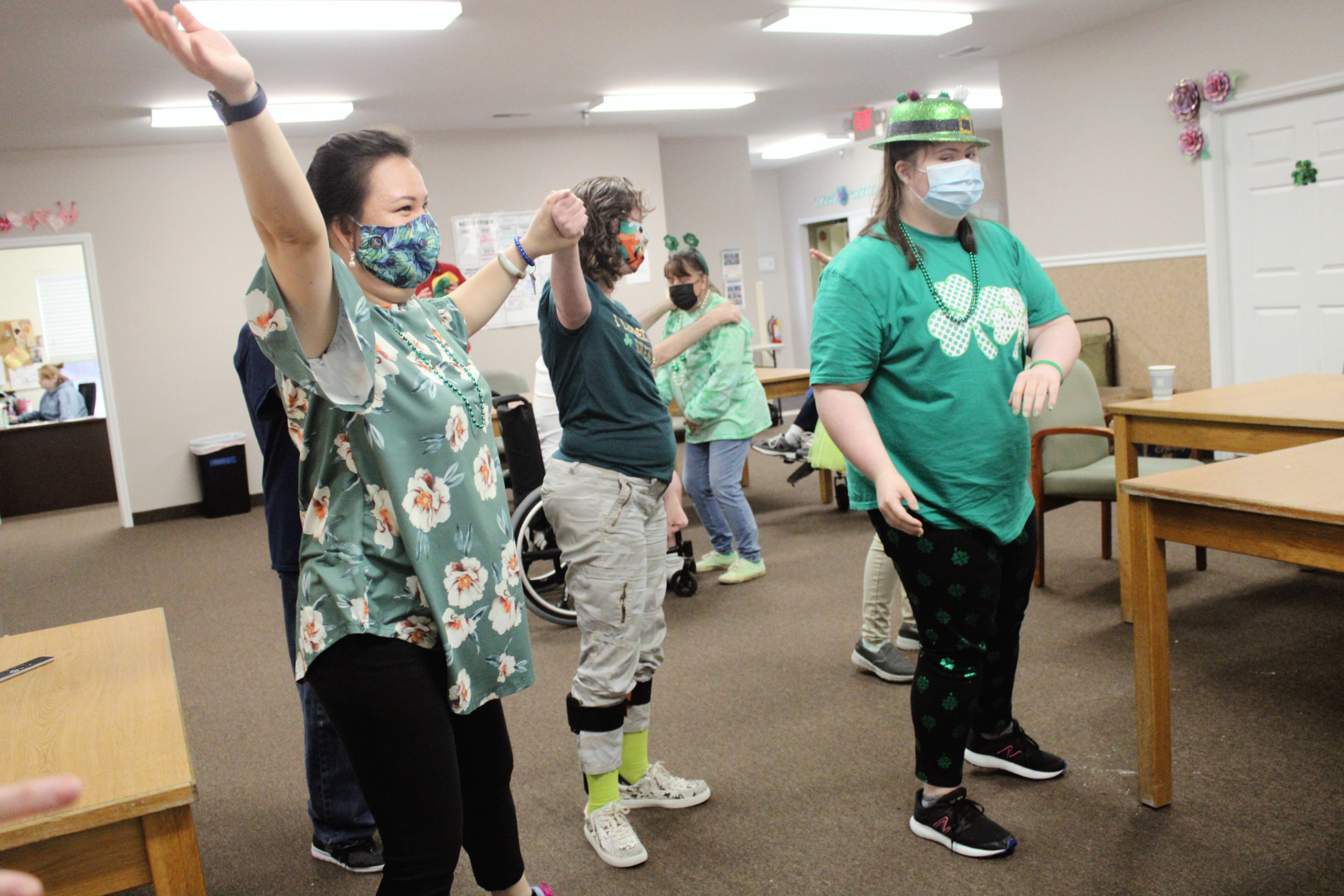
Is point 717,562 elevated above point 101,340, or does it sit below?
below

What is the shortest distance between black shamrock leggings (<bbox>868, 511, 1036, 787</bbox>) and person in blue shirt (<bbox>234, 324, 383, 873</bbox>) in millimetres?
1011

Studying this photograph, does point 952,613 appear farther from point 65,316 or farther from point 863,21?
point 65,316

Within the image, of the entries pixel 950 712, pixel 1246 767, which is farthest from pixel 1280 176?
pixel 950 712

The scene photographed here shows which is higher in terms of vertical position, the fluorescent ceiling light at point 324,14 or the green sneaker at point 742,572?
the fluorescent ceiling light at point 324,14

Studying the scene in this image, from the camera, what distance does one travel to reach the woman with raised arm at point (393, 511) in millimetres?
1018

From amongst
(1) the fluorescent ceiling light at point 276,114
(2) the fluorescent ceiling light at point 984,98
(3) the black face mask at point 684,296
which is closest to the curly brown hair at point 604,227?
(3) the black face mask at point 684,296

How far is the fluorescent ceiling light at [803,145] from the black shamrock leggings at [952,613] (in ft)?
28.1

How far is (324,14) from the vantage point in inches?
175

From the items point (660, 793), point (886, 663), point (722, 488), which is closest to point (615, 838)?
point (660, 793)

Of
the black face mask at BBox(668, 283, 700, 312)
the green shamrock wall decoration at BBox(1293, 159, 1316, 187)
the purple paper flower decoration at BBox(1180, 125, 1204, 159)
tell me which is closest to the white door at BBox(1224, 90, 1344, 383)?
the green shamrock wall decoration at BBox(1293, 159, 1316, 187)

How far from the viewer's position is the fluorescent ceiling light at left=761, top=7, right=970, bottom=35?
535cm

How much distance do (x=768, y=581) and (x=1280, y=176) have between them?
4030 millimetres

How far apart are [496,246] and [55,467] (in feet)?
14.6

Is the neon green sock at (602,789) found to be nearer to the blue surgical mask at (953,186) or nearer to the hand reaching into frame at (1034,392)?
the hand reaching into frame at (1034,392)
